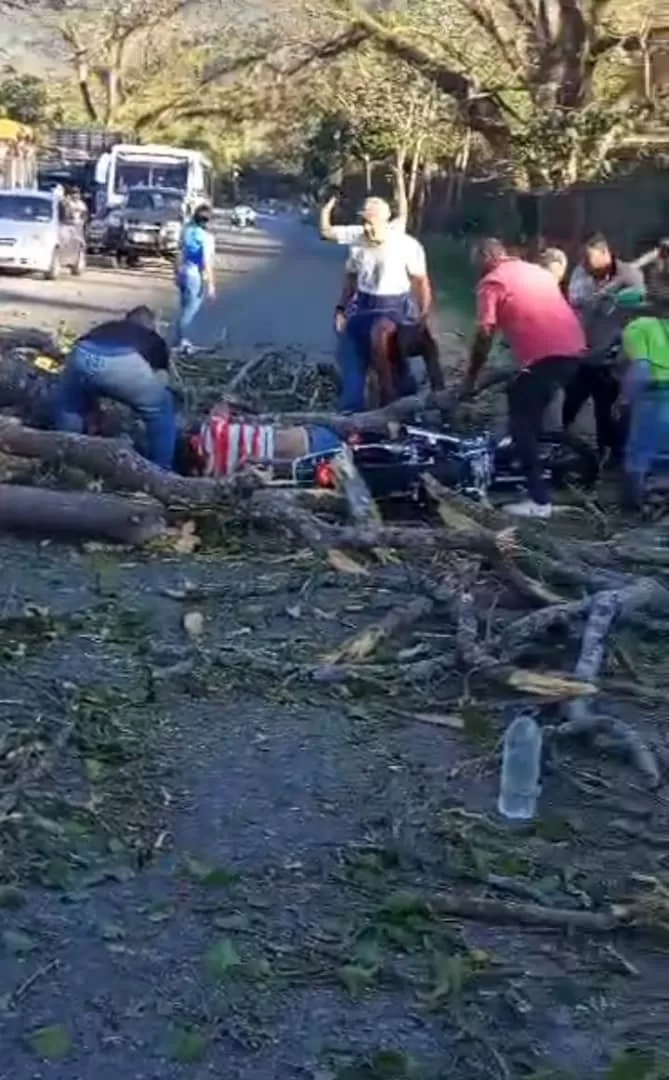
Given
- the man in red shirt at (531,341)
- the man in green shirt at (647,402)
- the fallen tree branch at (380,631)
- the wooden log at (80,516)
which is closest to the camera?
the fallen tree branch at (380,631)

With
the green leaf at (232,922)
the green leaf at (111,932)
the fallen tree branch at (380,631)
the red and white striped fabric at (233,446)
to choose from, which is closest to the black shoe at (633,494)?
the red and white striped fabric at (233,446)

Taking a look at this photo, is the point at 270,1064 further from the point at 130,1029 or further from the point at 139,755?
the point at 139,755

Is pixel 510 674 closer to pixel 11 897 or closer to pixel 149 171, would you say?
pixel 11 897

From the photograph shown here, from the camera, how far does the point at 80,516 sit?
34.3 feet

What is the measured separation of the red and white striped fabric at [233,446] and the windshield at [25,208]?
26786 mm

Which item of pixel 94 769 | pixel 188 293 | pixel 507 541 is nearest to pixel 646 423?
pixel 507 541

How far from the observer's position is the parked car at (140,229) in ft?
143

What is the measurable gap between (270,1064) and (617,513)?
727cm

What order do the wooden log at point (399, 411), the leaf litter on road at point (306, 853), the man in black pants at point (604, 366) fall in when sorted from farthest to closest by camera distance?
1. the man in black pants at point (604, 366)
2. the wooden log at point (399, 411)
3. the leaf litter on road at point (306, 853)

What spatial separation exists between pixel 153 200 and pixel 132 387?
34592 millimetres

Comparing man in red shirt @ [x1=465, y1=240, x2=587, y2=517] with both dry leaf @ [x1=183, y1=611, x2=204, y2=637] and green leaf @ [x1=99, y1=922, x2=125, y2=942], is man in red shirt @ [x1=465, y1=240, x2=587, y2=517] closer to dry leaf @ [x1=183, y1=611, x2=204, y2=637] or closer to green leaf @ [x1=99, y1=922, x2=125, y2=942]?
dry leaf @ [x1=183, y1=611, x2=204, y2=637]

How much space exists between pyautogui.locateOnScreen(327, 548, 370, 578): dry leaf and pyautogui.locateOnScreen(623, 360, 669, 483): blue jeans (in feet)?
8.08

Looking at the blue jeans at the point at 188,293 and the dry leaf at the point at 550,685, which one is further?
the blue jeans at the point at 188,293

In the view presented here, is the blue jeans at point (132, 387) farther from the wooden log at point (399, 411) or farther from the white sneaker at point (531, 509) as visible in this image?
the white sneaker at point (531, 509)
